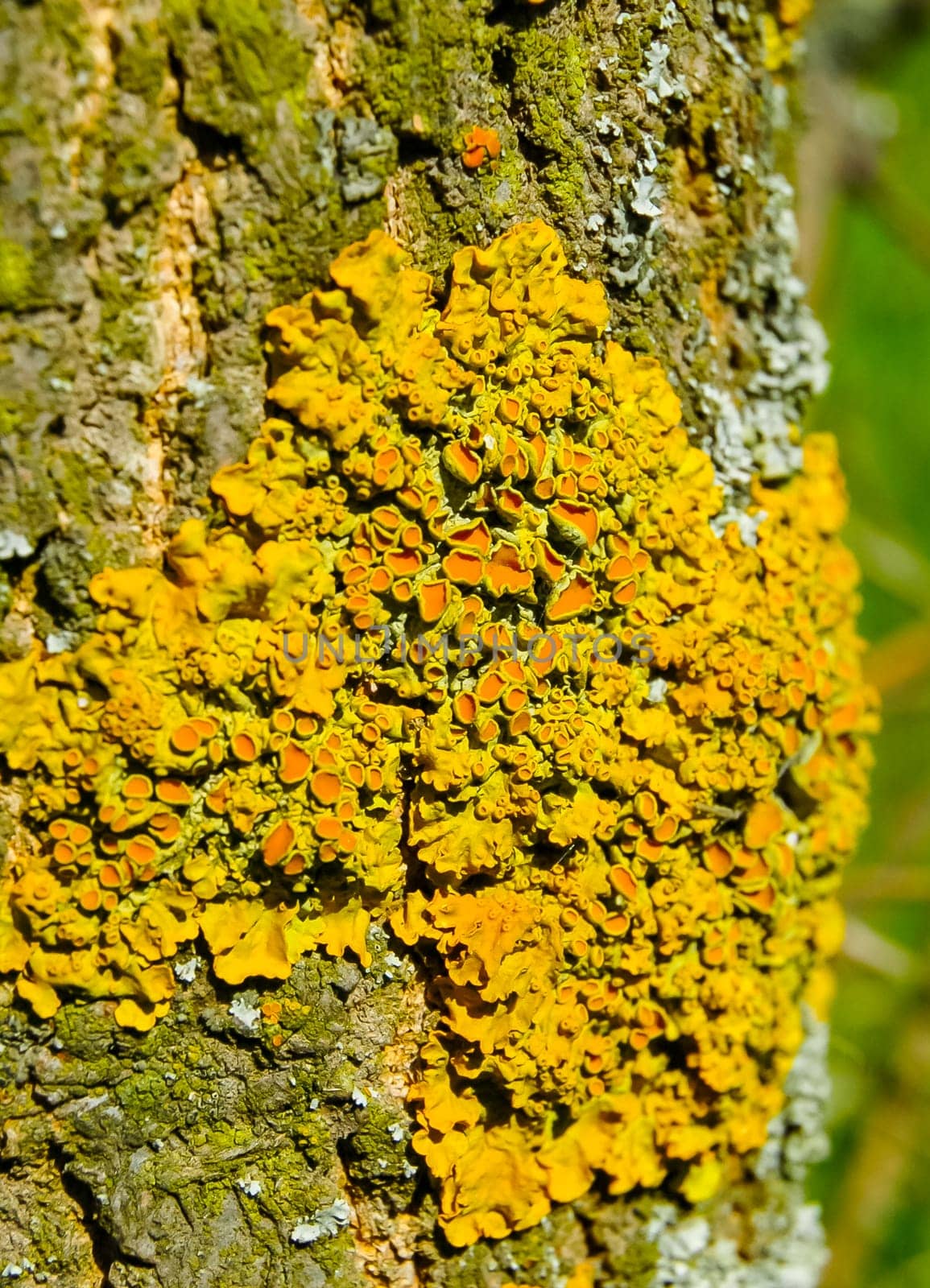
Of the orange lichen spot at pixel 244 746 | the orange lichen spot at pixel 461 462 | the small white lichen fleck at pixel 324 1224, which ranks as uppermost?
the orange lichen spot at pixel 461 462

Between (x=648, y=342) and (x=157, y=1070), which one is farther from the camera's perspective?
(x=648, y=342)

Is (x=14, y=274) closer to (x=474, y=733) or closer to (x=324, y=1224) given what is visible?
(x=474, y=733)

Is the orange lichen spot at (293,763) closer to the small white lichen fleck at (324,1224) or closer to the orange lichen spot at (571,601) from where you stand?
the orange lichen spot at (571,601)

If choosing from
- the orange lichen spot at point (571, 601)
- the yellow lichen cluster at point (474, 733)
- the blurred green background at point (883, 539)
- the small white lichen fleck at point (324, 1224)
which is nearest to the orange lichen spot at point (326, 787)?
the yellow lichen cluster at point (474, 733)

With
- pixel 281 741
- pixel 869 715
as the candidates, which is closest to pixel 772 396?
pixel 869 715

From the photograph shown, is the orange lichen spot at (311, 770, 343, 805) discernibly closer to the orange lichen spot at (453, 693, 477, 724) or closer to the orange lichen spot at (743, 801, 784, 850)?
the orange lichen spot at (453, 693, 477, 724)

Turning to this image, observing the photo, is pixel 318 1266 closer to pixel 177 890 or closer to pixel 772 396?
pixel 177 890

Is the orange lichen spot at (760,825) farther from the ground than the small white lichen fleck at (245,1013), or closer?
farther from the ground

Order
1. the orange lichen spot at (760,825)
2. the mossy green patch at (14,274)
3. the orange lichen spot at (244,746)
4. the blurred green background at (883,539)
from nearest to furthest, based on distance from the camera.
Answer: the mossy green patch at (14,274)
the orange lichen spot at (244,746)
the orange lichen spot at (760,825)
the blurred green background at (883,539)
